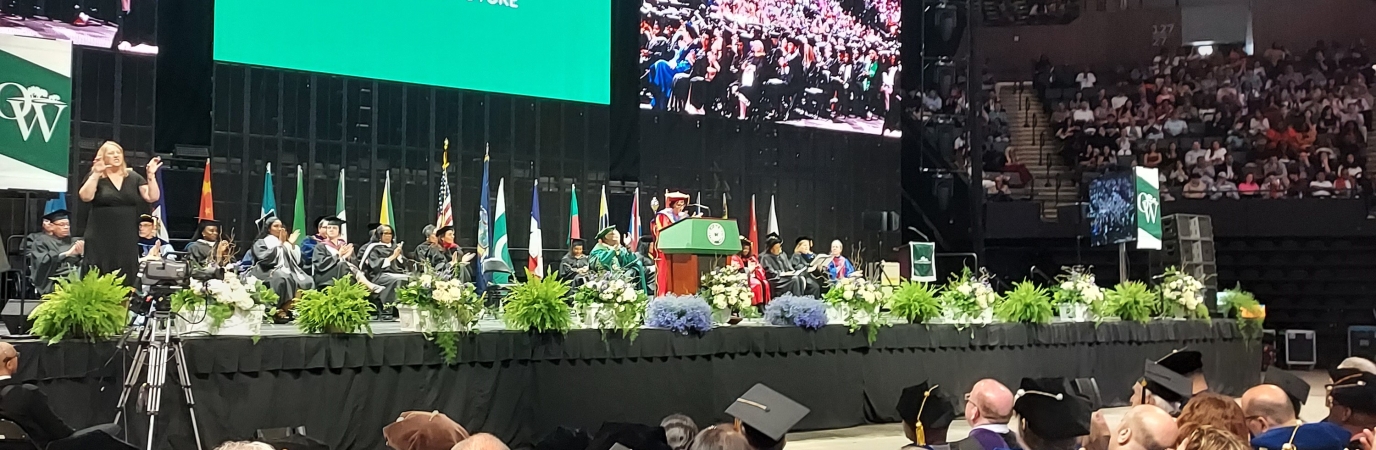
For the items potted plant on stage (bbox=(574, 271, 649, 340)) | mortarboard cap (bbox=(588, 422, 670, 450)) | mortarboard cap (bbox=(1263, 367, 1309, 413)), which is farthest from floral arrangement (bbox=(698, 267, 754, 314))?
mortarboard cap (bbox=(588, 422, 670, 450))

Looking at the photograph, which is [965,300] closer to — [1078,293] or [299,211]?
[1078,293]

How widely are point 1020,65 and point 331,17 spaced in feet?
39.3

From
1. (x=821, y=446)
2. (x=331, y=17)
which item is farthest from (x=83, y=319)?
(x=331, y=17)

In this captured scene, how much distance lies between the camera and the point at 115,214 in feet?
19.1

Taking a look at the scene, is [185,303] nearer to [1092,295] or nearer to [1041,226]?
[1092,295]

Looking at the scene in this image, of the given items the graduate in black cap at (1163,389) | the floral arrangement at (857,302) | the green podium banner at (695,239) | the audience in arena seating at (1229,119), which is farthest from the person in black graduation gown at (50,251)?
the audience in arena seating at (1229,119)

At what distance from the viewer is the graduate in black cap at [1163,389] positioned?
446 centimetres

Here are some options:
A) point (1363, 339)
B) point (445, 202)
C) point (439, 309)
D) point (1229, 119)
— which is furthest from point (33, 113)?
point (1229, 119)

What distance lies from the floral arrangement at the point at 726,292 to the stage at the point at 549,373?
1.05ft

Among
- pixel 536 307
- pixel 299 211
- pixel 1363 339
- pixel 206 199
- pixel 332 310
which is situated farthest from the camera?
pixel 1363 339

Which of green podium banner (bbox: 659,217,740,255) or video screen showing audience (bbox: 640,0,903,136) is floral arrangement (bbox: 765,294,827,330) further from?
video screen showing audience (bbox: 640,0,903,136)

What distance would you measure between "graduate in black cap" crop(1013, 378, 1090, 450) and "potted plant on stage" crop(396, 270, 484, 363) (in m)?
3.62

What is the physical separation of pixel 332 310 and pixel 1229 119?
14268 mm

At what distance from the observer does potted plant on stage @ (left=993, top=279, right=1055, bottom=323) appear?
8945mm
